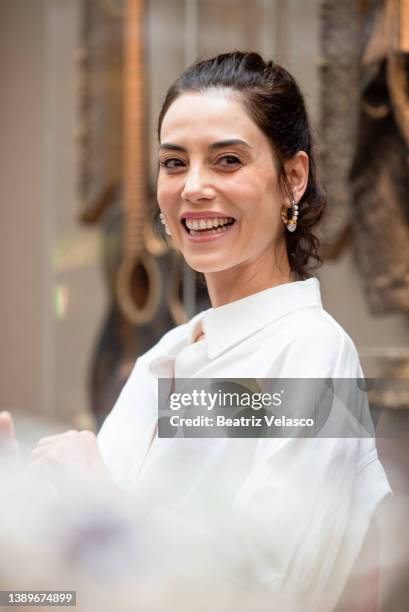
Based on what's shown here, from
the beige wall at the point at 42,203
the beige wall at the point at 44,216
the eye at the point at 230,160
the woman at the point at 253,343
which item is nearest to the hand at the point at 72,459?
the woman at the point at 253,343

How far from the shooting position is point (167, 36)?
1.69 metres

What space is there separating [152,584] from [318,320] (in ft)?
0.68

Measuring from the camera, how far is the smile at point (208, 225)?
0.63 meters

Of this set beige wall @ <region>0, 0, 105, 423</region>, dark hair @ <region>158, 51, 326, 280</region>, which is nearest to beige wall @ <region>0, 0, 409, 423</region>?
beige wall @ <region>0, 0, 105, 423</region>

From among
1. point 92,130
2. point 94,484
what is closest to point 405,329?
point 94,484

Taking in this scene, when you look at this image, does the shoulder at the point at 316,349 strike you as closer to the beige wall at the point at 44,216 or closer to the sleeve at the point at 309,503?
the sleeve at the point at 309,503

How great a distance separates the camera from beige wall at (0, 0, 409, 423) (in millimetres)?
1789

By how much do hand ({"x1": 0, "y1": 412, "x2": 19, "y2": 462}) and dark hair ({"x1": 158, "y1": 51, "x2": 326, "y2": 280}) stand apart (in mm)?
226

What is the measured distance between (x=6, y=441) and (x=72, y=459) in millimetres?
51

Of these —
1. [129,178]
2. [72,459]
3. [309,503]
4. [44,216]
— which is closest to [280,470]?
[309,503]

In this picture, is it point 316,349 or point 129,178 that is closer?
point 316,349

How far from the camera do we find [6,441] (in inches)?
24.5

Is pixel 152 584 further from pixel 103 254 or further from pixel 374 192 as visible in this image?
pixel 103 254

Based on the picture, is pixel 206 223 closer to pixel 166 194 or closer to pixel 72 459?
pixel 166 194
